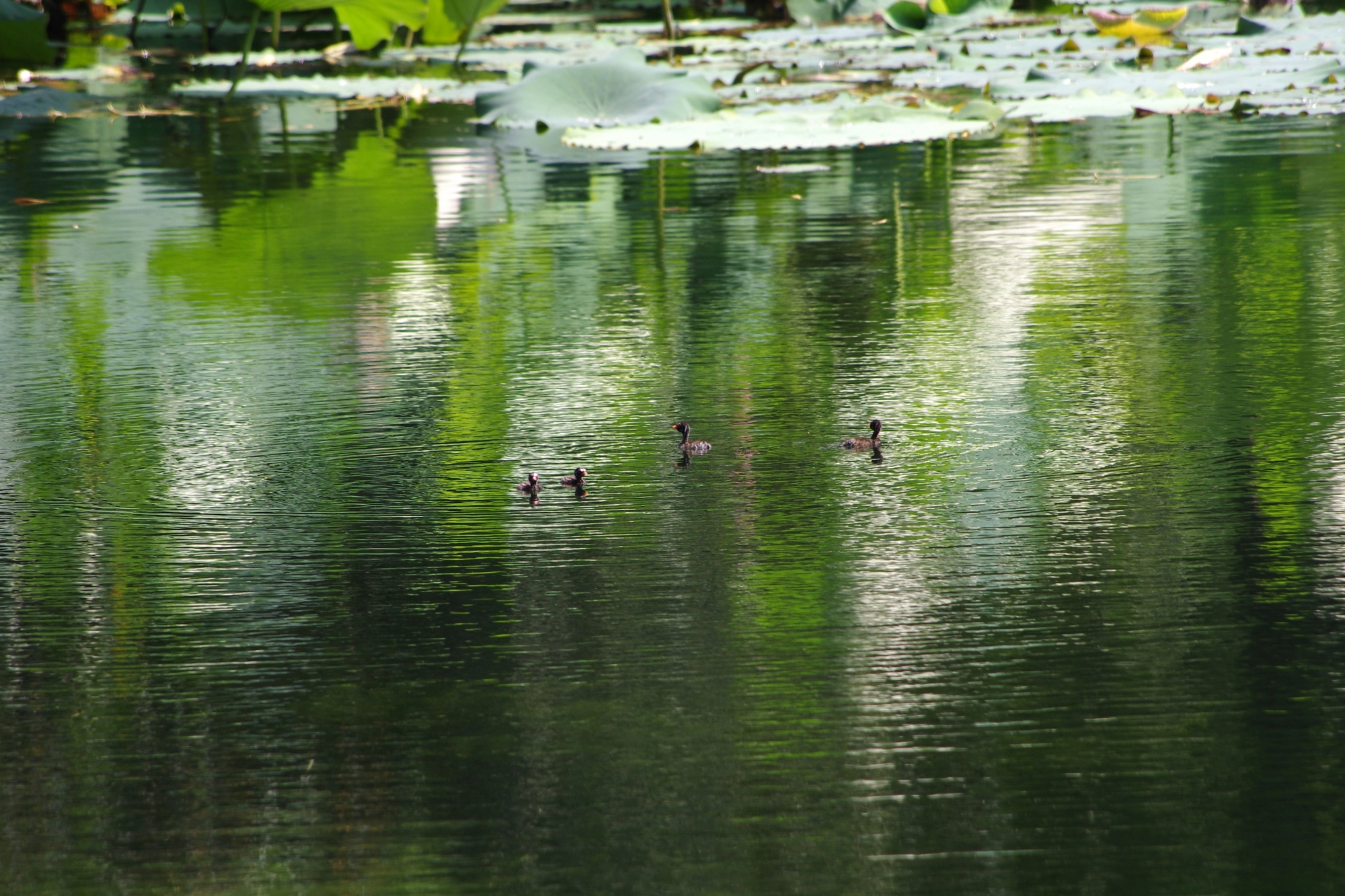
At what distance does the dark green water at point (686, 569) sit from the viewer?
2125 millimetres

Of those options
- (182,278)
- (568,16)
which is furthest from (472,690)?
(568,16)

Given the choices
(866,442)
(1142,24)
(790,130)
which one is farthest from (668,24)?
(866,442)

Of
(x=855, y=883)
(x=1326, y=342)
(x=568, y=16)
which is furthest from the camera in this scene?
(x=568, y=16)

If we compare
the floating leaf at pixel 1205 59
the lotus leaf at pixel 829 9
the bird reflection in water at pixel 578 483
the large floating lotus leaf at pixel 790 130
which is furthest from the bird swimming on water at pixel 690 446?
the lotus leaf at pixel 829 9

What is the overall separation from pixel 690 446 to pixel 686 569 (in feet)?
2.41

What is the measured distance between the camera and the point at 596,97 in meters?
10.1

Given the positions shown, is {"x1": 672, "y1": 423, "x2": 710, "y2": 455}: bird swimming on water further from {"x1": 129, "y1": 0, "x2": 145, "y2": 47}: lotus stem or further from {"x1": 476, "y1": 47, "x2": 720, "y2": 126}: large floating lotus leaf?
{"x1": 129, "y1": 0, "x2": 145, "y2": 47}: lotus stem

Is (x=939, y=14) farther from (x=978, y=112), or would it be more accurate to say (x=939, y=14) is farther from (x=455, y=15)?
(x=978, y=112)

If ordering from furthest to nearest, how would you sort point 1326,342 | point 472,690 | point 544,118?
1. point 544,118
2. point 1326,342
3. point 472,690

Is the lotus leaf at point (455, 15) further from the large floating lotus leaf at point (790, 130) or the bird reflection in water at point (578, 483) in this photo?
the bird reflection in water at point (578, 483)

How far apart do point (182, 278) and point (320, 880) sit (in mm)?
4284

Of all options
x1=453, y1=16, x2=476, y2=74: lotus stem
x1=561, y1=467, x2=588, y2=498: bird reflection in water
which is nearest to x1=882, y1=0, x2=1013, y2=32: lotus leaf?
x1=453, y1=16, x2=476, y2=74: lotus stem

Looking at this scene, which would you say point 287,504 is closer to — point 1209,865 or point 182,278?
point 1209,865

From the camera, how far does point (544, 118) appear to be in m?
10.1
